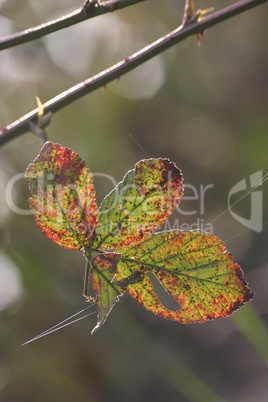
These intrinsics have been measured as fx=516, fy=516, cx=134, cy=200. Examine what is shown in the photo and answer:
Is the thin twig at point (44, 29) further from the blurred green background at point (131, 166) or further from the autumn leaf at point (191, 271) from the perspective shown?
the blurred green background at point (131, 166)

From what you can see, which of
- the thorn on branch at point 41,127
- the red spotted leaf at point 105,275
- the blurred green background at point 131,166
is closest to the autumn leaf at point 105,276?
the red spotted leaf at point 105,275

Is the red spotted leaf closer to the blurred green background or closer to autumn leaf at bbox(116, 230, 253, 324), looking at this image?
autumn leaf at bbox(116, 230, 253, 324)

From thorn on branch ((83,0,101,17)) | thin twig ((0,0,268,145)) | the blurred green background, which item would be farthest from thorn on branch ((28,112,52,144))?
the blurred green background

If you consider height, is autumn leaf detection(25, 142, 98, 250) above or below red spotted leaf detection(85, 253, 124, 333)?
above

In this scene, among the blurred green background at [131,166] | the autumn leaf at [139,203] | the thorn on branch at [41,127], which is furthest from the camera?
the blurred green background at [131,166]

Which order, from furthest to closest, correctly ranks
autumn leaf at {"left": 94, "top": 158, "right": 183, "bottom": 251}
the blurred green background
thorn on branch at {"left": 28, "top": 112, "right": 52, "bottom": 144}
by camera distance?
the blurred green background, thorn on branch at {"left": 28, "top": 112, "right": 52, "bottom": 144}, autumn leaf at {"left": 94, "top": 158, "right": 183, "bottom": 251}

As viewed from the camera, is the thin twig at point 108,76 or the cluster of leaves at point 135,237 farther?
the thin twig at point 108,76

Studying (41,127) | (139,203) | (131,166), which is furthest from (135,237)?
(131,166)
